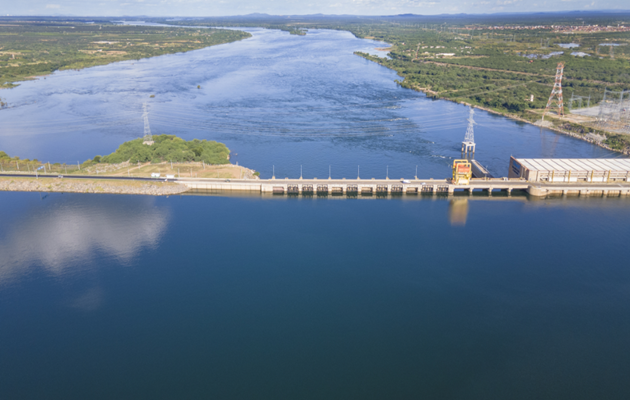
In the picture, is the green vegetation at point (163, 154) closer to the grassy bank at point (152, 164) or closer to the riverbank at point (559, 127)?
the grassy bank at point (152, 164)

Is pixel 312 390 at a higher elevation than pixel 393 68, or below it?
below

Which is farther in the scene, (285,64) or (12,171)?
(285,64)

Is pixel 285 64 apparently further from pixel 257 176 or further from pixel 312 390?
pixel 312 390

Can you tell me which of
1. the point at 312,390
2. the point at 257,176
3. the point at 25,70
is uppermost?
the point at 25,70

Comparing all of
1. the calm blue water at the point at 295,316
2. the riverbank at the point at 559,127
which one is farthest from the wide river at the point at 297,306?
the riverbank at the point at 559,127

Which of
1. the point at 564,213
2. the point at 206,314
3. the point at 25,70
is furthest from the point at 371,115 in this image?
the point at 25,70

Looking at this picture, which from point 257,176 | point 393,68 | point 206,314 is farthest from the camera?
point 393,68

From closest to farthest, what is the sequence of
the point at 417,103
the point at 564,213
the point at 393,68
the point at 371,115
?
the point at 564,213 → the point at 371,115 → the point at 417,103 → the point at 393,68
